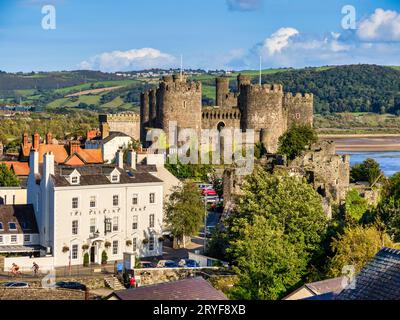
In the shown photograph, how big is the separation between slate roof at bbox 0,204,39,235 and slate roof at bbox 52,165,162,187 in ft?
5.73

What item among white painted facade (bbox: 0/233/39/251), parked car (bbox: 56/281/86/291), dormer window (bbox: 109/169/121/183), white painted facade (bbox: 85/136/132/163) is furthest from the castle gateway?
parked car (bbox: 56/281/86/291)

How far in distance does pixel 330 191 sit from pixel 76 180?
9.33 m

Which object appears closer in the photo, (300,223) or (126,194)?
(300,223)

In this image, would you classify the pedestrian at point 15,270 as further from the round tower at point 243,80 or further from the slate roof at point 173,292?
the round tower at point 243,80

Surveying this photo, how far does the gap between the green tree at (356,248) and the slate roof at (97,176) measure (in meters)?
9.61

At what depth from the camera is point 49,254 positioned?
28969mm

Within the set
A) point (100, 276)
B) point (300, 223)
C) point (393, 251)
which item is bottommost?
point (100, 276)

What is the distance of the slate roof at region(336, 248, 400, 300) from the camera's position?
36.2 feet

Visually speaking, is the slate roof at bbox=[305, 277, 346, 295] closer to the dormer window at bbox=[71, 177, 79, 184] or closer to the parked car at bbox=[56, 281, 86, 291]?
the parked car at bbox=[56, 281, 86, 291]

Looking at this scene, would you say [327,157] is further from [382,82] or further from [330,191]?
[382,82]

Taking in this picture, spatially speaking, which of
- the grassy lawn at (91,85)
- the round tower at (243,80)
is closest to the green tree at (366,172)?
the round tower at (243,80)

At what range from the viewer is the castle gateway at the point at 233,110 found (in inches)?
2170

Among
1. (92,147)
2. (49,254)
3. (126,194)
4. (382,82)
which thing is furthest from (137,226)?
(382,82)

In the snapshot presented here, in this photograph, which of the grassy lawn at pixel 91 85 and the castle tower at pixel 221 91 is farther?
the grassy lawn at pixel 91 85
